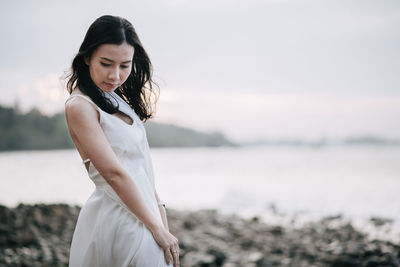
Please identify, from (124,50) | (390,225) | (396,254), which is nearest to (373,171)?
(390,225)

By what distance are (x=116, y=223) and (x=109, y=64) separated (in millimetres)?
764

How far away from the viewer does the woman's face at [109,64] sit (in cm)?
184

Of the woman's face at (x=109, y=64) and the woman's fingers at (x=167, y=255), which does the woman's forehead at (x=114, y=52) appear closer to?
the woman's face at (x=109, y=64)

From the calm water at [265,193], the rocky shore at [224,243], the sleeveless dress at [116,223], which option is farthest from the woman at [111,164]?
the calm water at [265,193]

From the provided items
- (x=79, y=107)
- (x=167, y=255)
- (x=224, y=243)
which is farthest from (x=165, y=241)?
(x=224, y=243)

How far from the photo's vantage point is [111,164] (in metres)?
1.74

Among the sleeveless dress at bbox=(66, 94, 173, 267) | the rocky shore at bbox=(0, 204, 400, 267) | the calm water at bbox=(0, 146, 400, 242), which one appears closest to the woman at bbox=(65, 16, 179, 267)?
the sleeveless dress at bbox=(66, 94, 173, 267)

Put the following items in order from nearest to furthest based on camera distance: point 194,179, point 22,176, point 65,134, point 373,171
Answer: point 22,176 < point 194,179 < point 373,171 < point 65,134

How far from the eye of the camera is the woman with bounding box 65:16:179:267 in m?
1.77

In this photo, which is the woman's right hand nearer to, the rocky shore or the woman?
the woman

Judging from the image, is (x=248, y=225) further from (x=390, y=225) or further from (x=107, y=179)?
(x=107, y=179)

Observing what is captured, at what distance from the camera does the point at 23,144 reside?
1580 inches

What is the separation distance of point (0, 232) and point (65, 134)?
41.6m

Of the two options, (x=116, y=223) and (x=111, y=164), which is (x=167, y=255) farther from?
(x=111, y=164)
